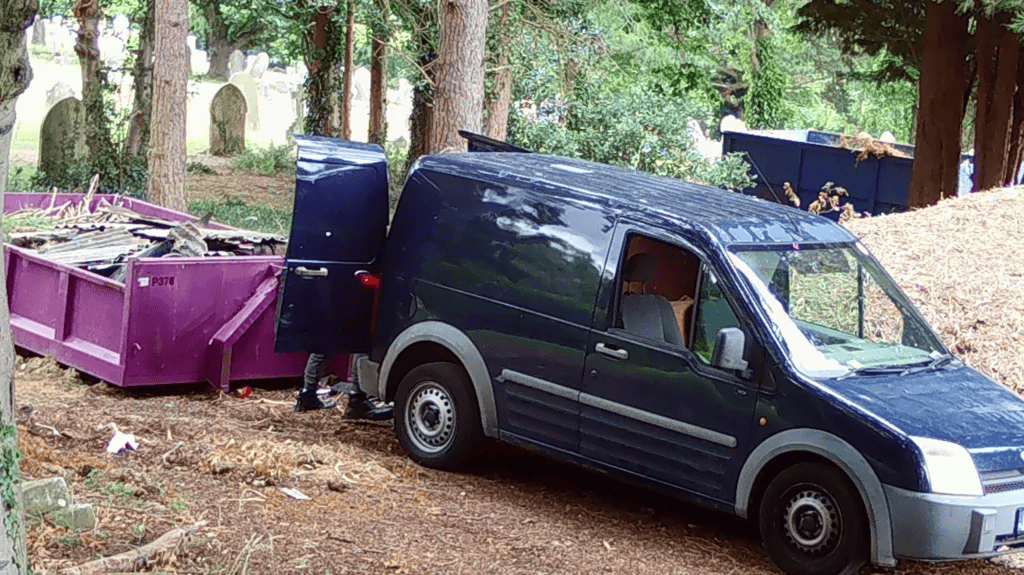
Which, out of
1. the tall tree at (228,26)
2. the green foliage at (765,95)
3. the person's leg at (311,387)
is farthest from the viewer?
the green foliage at (765,95)

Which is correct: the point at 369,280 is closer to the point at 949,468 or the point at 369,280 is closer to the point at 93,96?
the point at 949,468

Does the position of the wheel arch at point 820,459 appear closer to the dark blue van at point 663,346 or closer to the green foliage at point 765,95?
the dark blue van at point 663,346

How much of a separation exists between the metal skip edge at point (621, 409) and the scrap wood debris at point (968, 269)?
371 cm

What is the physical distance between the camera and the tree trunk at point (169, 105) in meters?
15.8

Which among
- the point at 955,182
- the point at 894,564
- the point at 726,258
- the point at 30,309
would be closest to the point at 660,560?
the point at 894,564

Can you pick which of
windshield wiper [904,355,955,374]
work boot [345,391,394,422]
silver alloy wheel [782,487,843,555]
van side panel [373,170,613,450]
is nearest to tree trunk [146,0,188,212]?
work boot [345,391,394,422]

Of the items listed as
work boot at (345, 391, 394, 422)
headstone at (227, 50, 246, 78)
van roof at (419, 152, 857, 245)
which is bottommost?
work boot at (345, 391, 394, 422)

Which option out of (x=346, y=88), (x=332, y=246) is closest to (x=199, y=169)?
(x=346, y=88)

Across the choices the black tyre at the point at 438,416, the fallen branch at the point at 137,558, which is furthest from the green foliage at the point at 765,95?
the fallen branch at the point at 137,558

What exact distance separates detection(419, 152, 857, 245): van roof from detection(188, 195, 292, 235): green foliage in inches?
383

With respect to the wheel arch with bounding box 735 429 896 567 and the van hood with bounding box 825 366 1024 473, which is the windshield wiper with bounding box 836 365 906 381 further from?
the wheel arch with bounding box 735 429 896 567

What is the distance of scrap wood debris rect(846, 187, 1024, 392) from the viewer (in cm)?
1027

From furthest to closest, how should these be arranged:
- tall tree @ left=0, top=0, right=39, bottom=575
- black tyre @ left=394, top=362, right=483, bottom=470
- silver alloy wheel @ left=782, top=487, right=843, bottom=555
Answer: black tyre @ left=394, top=362, right=483, bottom=470, silver alloy wheel @ left=782, top=487, right=843, bottom=555, tall tree @ left=0, top=0, right=39, bottom=575

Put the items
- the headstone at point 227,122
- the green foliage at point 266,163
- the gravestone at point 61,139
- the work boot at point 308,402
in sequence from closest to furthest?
the work boot at point 308,402 → the gravestone at point 61,139 → the green foliage at point 266,163 → the headstone at point 227,122
